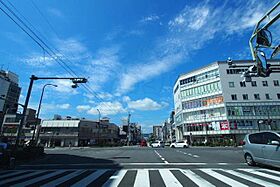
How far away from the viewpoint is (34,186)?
5.74m

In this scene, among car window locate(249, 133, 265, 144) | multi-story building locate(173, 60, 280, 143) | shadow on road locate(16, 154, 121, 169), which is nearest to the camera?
car window locate(249, 133, 265, 144)

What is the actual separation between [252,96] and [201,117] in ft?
52.2

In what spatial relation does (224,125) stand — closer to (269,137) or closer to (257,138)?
(257,138)

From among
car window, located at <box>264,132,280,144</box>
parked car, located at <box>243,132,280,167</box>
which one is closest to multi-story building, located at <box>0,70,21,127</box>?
parked car, located at <box>243,132,280,167</box>

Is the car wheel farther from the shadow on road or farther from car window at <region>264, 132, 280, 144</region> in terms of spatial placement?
the shadow on road

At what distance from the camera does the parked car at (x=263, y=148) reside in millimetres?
7414

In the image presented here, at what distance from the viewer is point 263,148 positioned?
8133 mm

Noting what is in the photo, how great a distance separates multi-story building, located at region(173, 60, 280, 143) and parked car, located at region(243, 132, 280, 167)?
46.4 metres

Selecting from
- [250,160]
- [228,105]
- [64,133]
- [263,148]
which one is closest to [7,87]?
[64,133]

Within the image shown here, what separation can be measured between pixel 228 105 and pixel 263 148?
49514mm

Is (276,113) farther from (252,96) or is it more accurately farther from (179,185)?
(179,185)

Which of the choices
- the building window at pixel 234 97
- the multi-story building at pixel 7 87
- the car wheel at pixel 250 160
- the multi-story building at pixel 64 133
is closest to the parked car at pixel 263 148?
the car wheel at pixel 250 160

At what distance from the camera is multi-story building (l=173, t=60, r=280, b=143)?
52.2m

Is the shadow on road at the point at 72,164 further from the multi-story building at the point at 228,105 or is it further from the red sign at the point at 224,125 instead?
the multi-story building at the point at 228,105
